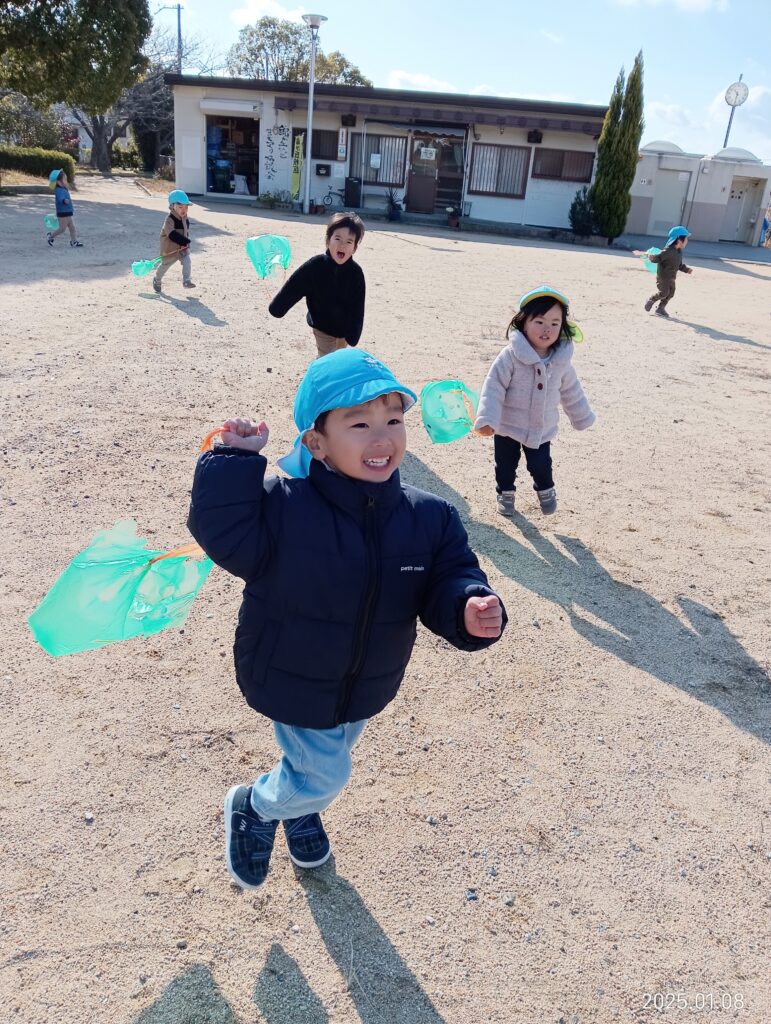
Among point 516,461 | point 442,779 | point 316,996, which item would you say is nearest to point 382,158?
point 516,461

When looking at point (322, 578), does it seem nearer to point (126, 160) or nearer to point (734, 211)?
point (734, 211)

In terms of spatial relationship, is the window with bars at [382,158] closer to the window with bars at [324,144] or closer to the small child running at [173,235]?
the window with bars at [324,144]

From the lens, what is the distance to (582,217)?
25.9 meters

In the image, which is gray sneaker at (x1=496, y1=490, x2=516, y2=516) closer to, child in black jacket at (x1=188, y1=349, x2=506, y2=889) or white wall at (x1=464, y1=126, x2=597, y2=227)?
child in black jacket at (x1=188, y1=349, x2=506, y2=889)

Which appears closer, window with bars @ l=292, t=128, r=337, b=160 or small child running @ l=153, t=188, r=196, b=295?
small child running @ l=153, t=188, r=196, b=295

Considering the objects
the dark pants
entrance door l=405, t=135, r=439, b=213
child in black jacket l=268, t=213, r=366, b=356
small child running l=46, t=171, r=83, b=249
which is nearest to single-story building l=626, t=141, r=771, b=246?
entrance door l=405, t=135, r=439, b=213

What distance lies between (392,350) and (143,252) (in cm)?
721

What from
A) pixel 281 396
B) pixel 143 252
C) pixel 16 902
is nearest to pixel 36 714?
pixel 16 902

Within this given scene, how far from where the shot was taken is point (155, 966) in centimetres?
200

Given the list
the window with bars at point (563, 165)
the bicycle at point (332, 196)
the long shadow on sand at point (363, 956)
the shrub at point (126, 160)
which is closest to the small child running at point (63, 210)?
the long shadow on sand at point (363, 956)

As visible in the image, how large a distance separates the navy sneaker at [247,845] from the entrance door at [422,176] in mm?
28236

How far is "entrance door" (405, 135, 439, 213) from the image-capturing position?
27375mm

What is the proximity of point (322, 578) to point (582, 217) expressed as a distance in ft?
88.0

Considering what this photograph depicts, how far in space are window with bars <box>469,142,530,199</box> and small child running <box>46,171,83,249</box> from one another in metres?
17.5
